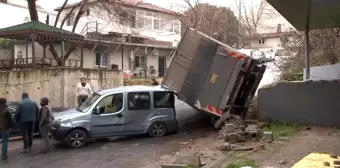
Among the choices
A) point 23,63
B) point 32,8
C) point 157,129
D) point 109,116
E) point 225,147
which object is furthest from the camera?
point 23,63

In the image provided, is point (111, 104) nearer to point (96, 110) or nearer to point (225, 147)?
point (96, 110)

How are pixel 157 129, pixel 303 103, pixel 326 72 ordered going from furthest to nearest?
pixel 326 72 < pixel 157 129 < pixel 303 103

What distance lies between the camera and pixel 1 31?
2075cm

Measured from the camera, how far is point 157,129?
12336 millimetres

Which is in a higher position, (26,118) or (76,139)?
(26,118)

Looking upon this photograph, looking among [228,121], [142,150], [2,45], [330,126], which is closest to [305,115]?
[330,126]

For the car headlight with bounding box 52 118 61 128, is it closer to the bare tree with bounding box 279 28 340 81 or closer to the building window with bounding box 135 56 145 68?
the bare tree with bounding box 279 28 340 81

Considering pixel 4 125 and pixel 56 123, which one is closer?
pixel 4 125

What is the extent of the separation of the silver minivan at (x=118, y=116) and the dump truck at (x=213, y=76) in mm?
753

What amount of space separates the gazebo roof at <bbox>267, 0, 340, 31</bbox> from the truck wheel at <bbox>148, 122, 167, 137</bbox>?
5.02 metres

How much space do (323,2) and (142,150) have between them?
6138mm

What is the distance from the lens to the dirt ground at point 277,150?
7.49 m

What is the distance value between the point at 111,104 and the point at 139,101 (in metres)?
0.90

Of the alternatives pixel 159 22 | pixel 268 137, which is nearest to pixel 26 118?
pixel 268 137
